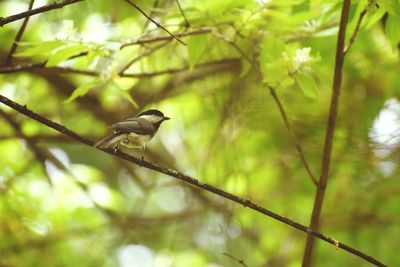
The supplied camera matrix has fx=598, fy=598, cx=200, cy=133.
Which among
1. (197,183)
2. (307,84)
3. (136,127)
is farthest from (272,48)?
(197,183)

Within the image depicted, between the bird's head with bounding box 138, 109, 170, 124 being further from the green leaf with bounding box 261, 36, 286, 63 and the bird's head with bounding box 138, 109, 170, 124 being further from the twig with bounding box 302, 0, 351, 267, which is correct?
the twig with bounding box 302, 0, 351, 267

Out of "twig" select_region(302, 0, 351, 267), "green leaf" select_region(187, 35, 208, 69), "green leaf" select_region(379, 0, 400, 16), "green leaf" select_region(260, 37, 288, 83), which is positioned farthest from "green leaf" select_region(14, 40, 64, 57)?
"green leaf" select_region(379, 0, 400, 16)

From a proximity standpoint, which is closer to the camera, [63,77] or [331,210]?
[63,77]

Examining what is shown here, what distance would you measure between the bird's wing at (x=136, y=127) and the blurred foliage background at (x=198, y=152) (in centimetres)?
18

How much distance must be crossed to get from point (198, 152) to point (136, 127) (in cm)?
172

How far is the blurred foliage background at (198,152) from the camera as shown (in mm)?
2730

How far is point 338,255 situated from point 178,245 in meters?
1.03

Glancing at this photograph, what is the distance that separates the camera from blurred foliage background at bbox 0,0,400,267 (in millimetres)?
2730

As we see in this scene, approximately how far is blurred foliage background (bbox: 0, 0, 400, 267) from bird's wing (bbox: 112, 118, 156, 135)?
0.58ft

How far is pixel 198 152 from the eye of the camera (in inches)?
152

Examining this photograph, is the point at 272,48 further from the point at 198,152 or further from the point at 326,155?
the point at 198,152

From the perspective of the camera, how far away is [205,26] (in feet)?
6.78

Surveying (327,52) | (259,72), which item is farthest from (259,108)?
(259,72)

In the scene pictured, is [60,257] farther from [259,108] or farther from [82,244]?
[259,108]
